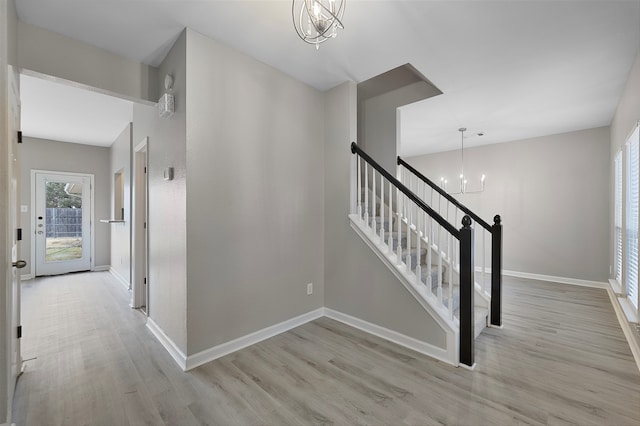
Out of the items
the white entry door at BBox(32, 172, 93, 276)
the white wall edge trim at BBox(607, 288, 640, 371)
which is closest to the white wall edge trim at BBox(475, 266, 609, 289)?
the white wall edge trim at BBox(607, 288, 640, 371)

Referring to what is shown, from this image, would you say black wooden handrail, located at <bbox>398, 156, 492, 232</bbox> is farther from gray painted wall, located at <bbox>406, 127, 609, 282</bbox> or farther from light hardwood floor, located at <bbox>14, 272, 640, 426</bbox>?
gray painted wall, located at <bbox>406, 127, 609, 282</bbox>

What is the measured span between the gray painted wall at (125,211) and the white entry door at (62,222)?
0.54m

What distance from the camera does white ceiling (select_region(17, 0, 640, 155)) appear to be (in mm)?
1957

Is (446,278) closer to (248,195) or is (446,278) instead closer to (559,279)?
(248,195)

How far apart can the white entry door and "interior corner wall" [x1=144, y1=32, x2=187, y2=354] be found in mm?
4243

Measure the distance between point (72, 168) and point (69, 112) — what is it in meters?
2.23

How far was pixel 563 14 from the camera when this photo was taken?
1995mm

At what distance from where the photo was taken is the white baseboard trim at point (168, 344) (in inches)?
86.8

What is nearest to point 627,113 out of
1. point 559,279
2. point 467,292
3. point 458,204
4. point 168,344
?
point 458,204

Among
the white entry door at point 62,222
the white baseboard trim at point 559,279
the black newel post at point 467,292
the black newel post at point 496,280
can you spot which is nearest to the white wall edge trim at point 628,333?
the black newel post at point 496,280

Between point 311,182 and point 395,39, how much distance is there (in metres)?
1.57

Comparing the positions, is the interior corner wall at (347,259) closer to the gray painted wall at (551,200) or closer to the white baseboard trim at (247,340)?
the white baseboard trim at (247,340)

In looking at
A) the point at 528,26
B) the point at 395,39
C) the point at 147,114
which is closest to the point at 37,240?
the point at 147,114

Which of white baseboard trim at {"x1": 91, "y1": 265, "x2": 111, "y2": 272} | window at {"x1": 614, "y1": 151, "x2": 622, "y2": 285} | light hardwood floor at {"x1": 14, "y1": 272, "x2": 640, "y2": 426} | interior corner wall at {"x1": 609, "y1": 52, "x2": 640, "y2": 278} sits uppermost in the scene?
interior corner wall at {"x1": 609, "y1": 52, "x2": 640, "y2": 278}
